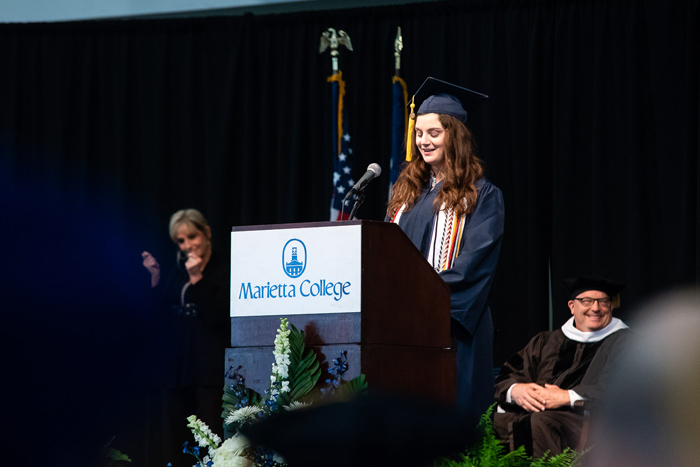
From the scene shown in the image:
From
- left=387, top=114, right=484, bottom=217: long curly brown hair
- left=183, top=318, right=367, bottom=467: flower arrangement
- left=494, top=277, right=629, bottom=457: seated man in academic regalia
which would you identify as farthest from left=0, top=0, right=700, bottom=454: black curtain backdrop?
left=183, top=318, right=367, bottom=467: flower arrangement

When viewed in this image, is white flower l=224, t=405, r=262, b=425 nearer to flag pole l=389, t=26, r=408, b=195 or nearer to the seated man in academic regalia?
the seated man in academic regalia

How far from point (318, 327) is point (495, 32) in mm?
3797

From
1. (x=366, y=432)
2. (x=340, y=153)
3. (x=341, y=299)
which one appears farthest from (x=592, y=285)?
(x=366, y=432)

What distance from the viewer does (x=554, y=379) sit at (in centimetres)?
468

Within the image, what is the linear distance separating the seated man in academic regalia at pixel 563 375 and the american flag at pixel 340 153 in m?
1.55

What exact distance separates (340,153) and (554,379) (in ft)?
6.85

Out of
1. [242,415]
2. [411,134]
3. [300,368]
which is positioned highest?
[411,134]

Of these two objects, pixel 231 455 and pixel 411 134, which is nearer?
pixel 231 455

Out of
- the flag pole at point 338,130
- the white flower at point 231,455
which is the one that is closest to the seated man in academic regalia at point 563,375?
the flag pole at point 338,130

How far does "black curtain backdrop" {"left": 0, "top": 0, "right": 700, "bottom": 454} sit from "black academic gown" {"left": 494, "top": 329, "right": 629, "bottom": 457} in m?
0.52

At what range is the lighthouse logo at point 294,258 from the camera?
7.80ft

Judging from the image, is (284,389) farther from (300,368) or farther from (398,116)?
(398,116)

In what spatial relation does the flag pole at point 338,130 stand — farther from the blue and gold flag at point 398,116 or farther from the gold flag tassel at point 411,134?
the gold flag tassel at point 411,134

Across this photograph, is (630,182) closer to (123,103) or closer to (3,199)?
(123,103)
